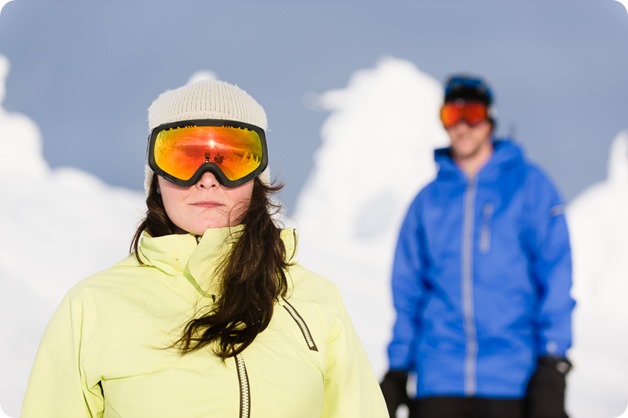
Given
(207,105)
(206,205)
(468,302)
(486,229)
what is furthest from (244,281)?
(486,229)

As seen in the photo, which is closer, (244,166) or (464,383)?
(244,166)

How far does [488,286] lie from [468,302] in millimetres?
111

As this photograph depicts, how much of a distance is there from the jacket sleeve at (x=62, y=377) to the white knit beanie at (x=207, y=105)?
540 millimetres

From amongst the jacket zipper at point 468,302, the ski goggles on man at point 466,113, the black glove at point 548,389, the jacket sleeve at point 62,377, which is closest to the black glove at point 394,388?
the jacket zipper at point 468,302

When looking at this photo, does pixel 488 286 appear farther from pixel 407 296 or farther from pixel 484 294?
pixel 407 296

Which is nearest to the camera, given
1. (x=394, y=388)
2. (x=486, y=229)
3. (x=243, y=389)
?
(x=243, y=389)

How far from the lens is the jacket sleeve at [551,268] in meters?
3.58

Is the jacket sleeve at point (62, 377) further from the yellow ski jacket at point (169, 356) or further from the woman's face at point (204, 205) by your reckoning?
the woman's face at point (204, 205)

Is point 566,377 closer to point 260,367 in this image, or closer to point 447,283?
point 447,283

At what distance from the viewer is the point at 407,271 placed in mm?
3967

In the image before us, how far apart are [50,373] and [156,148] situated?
60cm

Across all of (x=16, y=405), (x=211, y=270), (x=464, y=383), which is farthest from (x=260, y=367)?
(x=16, y=405)

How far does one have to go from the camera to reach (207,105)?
2.06 meters

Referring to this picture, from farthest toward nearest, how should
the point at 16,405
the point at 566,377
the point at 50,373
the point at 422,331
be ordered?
1. the point at 16,405
2. the point at 422,331
3. the point at 566,377
4. the point at 50,373
